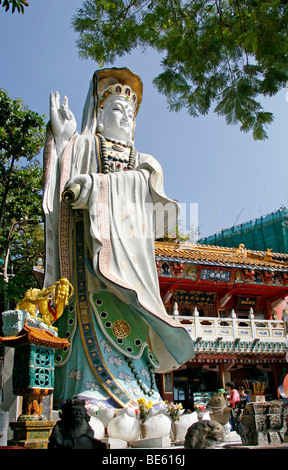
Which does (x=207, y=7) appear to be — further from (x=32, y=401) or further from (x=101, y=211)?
(x=32, y=401)

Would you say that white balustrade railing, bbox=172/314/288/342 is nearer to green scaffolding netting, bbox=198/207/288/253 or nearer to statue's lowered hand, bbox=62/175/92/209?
statue's lowered hand, bbox=62/175/92/209

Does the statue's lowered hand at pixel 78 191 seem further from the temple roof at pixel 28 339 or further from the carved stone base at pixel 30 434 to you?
the carved stone base at pixel 30 434

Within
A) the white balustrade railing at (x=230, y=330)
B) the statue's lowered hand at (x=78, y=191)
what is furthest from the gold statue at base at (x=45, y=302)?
the white balustrade railing at (x=230, y=330)

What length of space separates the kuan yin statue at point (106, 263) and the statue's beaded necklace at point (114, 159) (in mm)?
17

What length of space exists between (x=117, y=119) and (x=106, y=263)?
291 cm

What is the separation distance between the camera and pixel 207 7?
435cm

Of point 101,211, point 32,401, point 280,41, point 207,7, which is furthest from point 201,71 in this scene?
point 32,401

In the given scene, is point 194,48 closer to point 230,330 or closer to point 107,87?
point 107,87

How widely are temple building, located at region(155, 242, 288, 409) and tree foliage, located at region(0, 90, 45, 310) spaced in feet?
12.0

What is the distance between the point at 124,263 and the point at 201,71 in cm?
305

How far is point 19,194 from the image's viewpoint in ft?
38.9

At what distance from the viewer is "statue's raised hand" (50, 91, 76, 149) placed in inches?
288

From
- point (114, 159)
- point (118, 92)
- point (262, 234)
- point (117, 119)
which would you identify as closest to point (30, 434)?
point (114, 159)

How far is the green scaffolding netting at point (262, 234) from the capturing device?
20.0 meters
